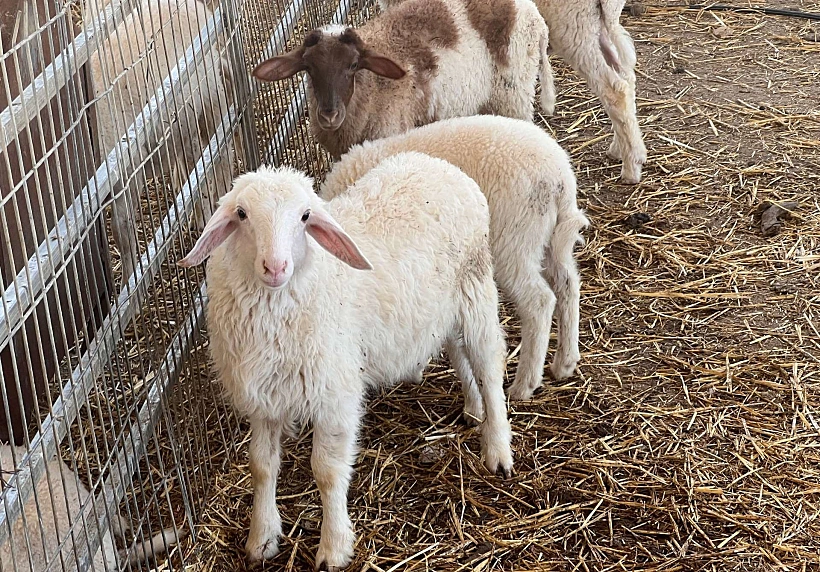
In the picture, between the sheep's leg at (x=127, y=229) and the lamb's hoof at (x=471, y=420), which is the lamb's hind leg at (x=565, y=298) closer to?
the lamb's hoof at (x=471, y=420)

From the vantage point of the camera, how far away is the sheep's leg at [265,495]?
3.27 meters

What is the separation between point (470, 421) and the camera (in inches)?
155

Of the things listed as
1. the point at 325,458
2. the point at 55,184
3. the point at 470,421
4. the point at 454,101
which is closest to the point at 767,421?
the point at 470,421

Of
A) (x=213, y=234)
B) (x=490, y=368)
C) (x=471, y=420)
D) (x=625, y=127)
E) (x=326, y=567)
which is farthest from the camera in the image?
(x=625, y=127)

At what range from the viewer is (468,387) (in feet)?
12.8

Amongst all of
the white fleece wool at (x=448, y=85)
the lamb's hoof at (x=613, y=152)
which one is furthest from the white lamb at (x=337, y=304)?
the lamb's hoof at (x=613, y=152)

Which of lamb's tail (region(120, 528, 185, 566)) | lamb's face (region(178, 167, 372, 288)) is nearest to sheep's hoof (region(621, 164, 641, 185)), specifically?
lamb's face (region(178, 167, 372, 288))

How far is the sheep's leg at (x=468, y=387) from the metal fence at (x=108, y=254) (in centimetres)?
91

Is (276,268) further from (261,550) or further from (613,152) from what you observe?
(613,152)

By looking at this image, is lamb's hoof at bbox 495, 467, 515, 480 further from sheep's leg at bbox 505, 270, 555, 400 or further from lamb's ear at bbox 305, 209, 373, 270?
lamb's ear at bbox 305, 209, 373, 270

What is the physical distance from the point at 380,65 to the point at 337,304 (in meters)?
1.73

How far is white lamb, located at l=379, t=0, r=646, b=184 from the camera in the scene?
5.54 meters

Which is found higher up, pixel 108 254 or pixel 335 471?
pixel 108 254

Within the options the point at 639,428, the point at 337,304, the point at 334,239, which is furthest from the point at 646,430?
the point at 334,239
